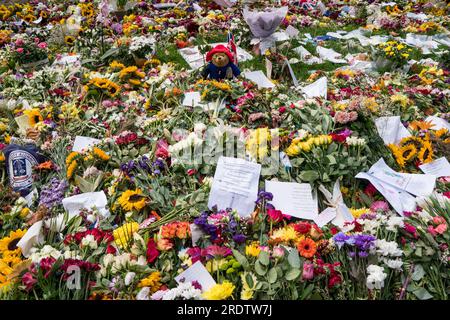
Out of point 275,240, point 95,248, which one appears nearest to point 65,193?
Answer: point 95,248

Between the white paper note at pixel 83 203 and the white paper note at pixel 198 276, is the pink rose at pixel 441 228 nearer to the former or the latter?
the white paper note at pixel 198 276

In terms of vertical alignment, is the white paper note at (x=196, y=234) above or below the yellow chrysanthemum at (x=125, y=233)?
above

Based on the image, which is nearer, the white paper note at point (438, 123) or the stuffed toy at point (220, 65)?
the white paper note at point (438, 123)

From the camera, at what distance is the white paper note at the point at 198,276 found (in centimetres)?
225

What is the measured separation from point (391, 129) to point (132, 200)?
2.46 m

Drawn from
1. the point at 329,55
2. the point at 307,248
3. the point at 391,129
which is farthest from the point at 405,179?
the point at 329,55

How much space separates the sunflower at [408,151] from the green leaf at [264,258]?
1.90m

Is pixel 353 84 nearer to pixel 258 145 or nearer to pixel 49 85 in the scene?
pixel 258 145

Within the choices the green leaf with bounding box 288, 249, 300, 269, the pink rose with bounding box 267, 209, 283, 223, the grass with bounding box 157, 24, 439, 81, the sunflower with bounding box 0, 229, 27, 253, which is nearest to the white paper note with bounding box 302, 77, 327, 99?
the grass with bounding box 157, 24, 439, 81

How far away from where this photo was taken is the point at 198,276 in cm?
228

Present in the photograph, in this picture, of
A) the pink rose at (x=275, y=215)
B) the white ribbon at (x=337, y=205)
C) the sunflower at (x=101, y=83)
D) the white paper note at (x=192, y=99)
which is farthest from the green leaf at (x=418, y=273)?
the sunflower at (x=101, y=83)

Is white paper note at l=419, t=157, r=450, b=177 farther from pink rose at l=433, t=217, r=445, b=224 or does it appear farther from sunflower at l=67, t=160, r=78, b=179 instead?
sunflower at l=67, t=160, r=78, b=179

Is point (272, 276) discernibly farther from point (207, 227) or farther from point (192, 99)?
point (192, 99)

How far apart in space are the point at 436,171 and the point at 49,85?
456cm
